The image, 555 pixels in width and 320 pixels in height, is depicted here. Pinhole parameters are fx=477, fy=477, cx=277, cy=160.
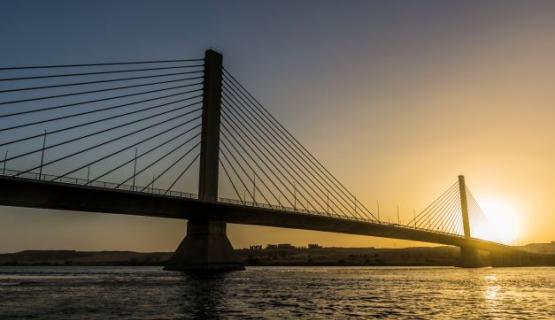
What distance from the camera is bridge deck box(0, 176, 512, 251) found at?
143 feet

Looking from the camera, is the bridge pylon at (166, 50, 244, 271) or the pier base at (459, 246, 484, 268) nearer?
the bridge pylon at (166, 50, 244, 271)

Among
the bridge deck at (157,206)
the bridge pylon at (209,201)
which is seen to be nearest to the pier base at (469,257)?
the bridge deck at (157,206)

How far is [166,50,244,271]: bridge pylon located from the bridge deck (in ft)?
5.52

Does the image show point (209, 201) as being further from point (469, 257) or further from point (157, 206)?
point (469, 257)

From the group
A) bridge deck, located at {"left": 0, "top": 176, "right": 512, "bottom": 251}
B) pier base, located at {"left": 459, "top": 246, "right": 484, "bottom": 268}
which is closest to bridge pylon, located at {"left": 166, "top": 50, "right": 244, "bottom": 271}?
bridge deck, located at {"left": 0, "top": 176, "right": 512, "bottom": 251}

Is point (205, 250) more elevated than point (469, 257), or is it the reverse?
point (205, 250)

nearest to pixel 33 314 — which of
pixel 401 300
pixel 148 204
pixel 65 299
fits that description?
pixel 65 299

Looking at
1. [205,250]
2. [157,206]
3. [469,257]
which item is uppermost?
[157,206]

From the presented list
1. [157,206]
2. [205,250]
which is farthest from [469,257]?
[157,206]

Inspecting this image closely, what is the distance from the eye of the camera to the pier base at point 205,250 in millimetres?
59125

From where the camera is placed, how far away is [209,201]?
185ft

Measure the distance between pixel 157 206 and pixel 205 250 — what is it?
28.5 feet

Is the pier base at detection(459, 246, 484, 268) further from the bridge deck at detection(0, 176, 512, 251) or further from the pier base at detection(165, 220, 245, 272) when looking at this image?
the pier base at detection(165, 220, 245, 272)

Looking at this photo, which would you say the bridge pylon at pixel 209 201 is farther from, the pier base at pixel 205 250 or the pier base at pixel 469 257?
the pier base at pixel 469 257
